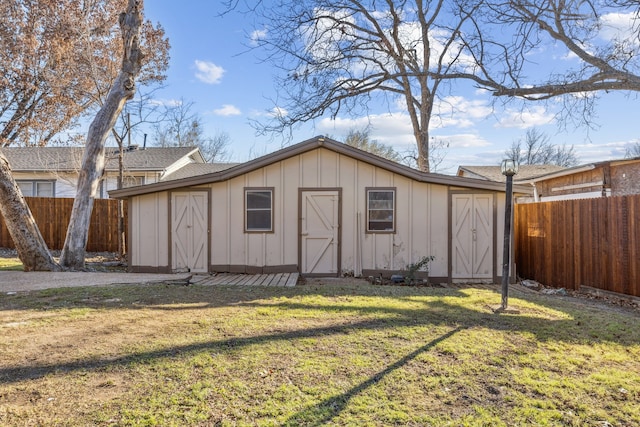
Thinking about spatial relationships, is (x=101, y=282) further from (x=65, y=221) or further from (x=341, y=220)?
(x=65, y=221)

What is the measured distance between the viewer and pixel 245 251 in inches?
351

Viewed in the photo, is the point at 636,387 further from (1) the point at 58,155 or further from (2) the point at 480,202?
(1) the point at 58,155

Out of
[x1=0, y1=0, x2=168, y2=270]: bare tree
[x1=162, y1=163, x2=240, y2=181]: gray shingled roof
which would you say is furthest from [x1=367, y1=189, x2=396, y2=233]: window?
[x1=162, y1=163, x2=240, y2=181]: gray shingled roof

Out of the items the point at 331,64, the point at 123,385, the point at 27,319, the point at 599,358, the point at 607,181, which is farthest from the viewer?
Answer: the point at 331,64

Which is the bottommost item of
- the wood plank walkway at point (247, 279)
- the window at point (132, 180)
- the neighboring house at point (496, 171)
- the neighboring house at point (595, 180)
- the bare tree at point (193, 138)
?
the wood plank walkway at point (247, 279)

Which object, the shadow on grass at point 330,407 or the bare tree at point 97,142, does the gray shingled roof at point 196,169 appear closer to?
the bare tree at point 97,142


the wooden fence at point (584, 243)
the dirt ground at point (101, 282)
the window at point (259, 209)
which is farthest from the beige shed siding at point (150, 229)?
the wooden fence at point (584, 243)

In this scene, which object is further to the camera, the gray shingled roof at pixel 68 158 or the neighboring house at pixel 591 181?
the gray shingled roof at pixel 68 158

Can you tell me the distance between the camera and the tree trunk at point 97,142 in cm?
948

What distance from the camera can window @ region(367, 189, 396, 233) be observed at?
8.82 m

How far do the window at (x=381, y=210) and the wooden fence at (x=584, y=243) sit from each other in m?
3.32

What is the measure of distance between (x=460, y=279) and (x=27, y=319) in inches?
305

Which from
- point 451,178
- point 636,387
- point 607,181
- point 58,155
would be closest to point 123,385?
point 636,387

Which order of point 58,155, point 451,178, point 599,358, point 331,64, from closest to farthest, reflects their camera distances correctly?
point 599,358, point 451,178, point 331,64, point 58,155
